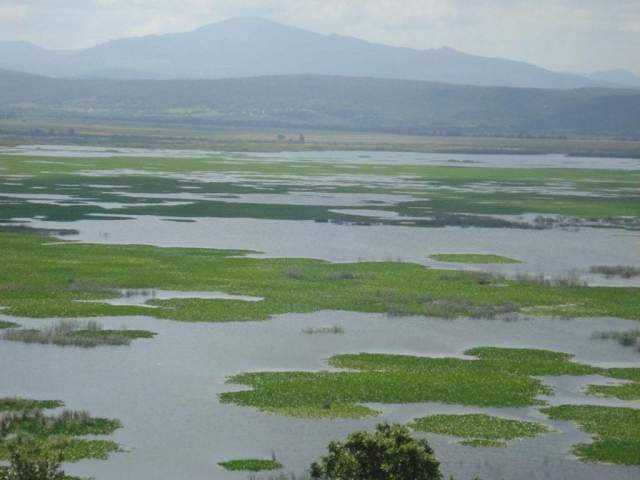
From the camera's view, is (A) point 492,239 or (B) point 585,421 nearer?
(B) point 585,421

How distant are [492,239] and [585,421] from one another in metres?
39.8

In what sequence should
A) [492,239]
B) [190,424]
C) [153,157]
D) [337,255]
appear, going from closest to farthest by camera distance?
[190,424] < [337,255] < [492,239] < [153,157]

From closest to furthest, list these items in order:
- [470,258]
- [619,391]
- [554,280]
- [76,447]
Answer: [76,447] → [619,391] → [554,280] → [470,258]

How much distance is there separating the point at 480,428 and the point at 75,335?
15791mm

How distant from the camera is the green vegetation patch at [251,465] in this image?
1138 inches

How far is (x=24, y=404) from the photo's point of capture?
33.2 meters

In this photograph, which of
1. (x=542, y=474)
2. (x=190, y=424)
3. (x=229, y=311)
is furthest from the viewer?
(x=229, y=311)

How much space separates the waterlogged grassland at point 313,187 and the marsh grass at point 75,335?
111ft

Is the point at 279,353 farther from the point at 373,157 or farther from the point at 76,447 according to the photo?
the point at 373,157

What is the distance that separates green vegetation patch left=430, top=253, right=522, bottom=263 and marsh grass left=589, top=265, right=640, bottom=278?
4.44m

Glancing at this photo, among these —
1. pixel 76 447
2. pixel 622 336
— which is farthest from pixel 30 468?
pixel 622 336

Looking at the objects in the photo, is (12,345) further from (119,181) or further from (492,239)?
(119,181)

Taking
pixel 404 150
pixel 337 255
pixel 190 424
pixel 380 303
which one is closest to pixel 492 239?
pixel 337 255

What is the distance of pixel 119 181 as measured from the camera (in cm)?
10456
